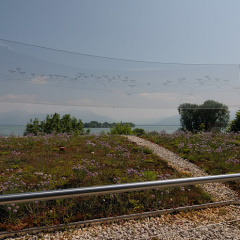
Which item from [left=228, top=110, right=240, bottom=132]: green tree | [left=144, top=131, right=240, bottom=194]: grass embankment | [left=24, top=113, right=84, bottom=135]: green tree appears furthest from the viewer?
[left=228, top=110, right=240, bottom=132]: green tree

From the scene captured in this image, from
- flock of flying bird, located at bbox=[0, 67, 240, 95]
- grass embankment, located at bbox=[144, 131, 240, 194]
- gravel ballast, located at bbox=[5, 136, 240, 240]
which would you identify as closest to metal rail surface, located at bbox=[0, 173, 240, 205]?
gravel ballast, located at bbox=[5, 136, 240, 240]

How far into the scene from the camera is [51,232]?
1880 millimetres

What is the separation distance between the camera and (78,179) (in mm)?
2934

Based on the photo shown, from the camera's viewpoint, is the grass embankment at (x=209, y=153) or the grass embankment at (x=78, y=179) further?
the grass embankment at (x=209, y=153)

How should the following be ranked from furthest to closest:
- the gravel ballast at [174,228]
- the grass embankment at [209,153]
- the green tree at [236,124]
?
the green tree at [236,124] → the grass embankment at [209,153] → the gravel ballast at [174,228]

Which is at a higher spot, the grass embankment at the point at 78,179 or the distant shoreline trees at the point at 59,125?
the distant shoreline trees at the point at 59,125

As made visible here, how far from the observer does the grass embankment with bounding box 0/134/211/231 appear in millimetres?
2150

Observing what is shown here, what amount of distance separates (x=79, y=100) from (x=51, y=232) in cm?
320

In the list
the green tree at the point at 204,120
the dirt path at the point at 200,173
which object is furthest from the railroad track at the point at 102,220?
the green tree at the point at 204,120

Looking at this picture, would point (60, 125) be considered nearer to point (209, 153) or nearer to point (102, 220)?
point (209, 153)

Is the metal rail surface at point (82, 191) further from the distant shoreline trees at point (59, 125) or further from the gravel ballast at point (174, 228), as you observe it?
the distant shoreline trees at point (59, 125)

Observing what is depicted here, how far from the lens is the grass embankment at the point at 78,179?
84.7 inches

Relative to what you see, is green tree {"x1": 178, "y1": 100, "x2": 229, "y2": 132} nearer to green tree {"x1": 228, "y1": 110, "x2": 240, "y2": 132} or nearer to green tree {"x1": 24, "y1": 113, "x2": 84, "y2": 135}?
green tree {"x1": 228, "y1": 110, "x2": 240, "y2": 132}

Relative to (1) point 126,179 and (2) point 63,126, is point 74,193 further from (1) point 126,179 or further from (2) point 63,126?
(2) point 63,126
